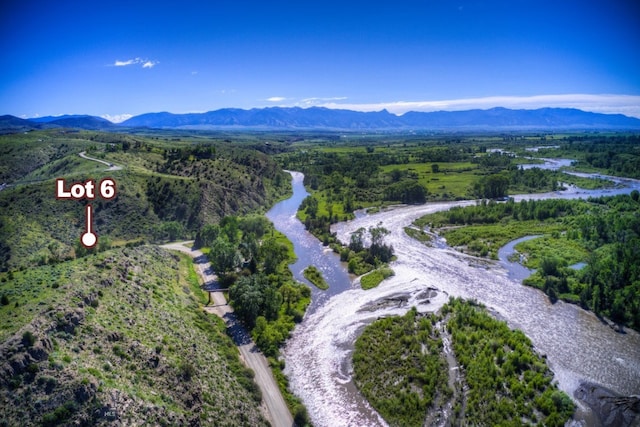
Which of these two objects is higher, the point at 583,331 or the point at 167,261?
the point at 167,261

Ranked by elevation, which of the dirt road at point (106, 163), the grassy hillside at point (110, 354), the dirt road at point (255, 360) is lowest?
the dirt road at point (255, 360)

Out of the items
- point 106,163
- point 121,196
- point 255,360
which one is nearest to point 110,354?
point 255,360

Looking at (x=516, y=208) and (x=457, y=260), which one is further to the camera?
(x=516, y=208)

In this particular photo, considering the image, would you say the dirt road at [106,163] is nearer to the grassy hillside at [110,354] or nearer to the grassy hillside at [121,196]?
the grassy hillside at [121,196]

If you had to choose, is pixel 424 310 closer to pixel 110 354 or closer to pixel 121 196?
pixel 110 354

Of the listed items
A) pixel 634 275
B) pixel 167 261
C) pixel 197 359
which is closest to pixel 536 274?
pixel 634 275

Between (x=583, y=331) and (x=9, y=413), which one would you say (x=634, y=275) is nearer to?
(x=583, y=331)

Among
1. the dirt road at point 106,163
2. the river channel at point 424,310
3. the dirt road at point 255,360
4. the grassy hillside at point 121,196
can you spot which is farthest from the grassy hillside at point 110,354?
the dirt road at point 106,163
